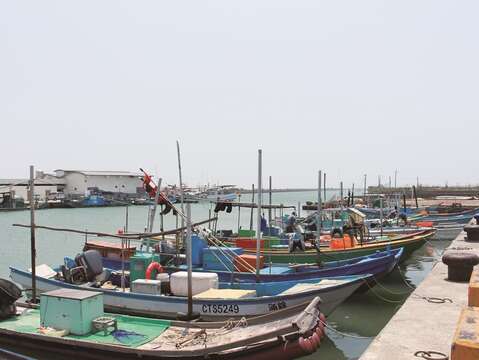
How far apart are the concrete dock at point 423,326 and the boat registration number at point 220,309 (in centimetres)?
429

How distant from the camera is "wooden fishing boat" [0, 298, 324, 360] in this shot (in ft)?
27.8

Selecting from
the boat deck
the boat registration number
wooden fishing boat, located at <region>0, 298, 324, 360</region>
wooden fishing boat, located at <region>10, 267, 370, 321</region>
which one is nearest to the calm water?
wooden fishing boat, located at <region>10, 267, 370, 321</region>

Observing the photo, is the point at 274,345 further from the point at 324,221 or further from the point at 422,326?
the point at 324,221

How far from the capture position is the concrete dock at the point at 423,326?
683cm

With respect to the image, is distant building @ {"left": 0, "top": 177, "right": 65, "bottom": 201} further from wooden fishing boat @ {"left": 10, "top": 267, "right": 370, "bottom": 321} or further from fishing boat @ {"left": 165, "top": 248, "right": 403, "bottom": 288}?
wooden fishing boat @ {"left": 10, "top": 267, "right": 370, "bottom": 321}

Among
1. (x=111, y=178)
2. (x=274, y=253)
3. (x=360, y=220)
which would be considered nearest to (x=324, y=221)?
(x=360, y=220)

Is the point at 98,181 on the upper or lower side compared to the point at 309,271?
upper

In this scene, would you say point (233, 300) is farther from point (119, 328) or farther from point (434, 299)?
point (434, 299)

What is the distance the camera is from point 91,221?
62375 millimetres

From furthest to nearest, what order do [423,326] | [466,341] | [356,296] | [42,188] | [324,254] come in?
[42,188]
[324,254]
[356,296]
[423,326]
[466,341]

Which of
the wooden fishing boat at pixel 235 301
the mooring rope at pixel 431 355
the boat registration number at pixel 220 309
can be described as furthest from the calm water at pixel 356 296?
the mooring rope at pixel 431 355

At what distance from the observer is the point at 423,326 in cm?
809

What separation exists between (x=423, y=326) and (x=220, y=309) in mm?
5470

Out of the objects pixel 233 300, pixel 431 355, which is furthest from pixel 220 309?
pixel 431 355
